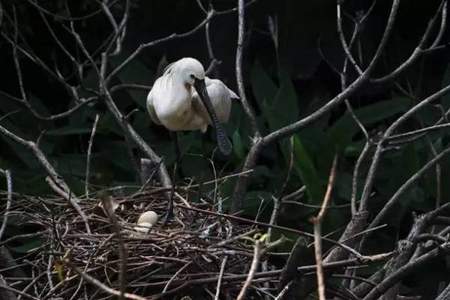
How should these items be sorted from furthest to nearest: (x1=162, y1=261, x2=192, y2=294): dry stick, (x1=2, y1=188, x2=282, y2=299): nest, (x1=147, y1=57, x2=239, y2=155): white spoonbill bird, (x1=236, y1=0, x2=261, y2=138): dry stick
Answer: (x1=236, y1=0, x2=261, y2=138): dry stick
(x1=147, y1=57, x2=239, y2=155): white spoonbill bird
(x1=2, y1=188, x2=282, y2=299): nest
(x1=162, y1=261, x2=192, y2=294): dry stick

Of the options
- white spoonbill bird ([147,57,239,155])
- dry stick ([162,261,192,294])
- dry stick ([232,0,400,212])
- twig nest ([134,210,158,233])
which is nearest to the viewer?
dry stick ([162,261,192,294])

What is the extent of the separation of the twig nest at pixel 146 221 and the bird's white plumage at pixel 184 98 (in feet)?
0.91

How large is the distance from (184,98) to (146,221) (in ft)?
1.15

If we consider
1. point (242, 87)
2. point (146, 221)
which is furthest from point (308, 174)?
point (146, 221)

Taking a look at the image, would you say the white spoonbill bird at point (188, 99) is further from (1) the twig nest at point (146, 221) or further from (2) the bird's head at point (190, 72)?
(1) the twig nest at point (146, 221)

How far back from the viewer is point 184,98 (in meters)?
2.64

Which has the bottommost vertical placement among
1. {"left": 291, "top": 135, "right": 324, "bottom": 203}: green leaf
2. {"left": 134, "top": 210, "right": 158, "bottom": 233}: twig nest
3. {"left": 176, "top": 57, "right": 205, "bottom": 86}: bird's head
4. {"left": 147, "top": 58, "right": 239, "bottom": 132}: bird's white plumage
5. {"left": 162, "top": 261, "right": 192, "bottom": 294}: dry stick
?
{"left": 291, "top": 135, "right": 324, "bottom": 203}: green leaf

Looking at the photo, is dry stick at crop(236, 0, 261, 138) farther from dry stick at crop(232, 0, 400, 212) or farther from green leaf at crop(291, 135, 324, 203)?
green leaf at crop(291, 135, 324, 203)

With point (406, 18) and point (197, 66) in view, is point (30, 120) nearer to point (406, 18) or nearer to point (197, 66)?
point (406, 18)

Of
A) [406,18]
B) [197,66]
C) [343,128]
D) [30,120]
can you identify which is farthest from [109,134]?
[197,66]

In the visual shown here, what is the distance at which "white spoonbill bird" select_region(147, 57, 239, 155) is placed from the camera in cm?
264

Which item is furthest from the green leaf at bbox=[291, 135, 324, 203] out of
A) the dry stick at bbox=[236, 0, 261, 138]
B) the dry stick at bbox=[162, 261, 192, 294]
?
the dry stick at bbox=[162, 261, 192, 294]

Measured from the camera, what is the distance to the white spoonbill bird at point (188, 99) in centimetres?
264

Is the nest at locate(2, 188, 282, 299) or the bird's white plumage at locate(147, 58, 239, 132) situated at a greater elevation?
the bird's white plumage at locate(147, 58, 239, 132)
